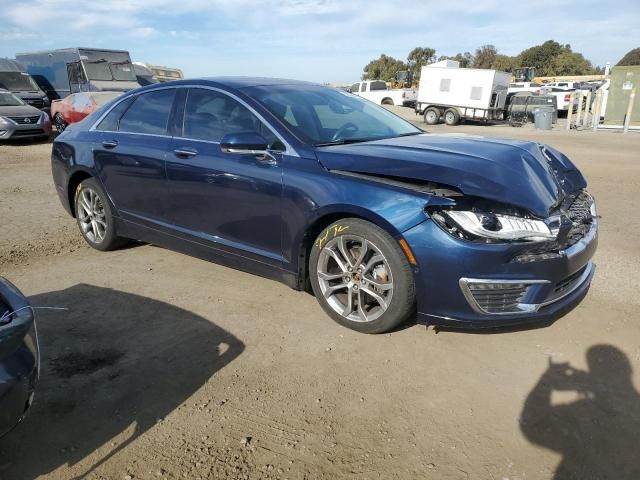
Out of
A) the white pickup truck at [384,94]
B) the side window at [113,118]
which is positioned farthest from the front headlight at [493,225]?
the white pickup truck at [384,94]

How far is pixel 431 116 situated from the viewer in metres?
24.4

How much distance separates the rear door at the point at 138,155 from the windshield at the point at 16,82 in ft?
59.3

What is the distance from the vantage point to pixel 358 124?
14.1 ft

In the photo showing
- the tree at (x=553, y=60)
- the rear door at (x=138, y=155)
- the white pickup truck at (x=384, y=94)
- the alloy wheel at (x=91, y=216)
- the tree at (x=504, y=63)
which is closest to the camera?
the rear door at (x=138, y=155)

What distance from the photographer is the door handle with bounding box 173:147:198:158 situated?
4.12 metres

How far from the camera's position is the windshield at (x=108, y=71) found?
67.8 ft

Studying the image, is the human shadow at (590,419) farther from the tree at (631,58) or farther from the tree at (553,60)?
the tree at (631,58)

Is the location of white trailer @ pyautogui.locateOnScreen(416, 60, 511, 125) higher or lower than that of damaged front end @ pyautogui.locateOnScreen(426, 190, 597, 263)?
higher

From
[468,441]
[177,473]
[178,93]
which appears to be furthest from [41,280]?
[468,441]

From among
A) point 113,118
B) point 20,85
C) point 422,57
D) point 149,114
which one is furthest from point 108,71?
point 422,57

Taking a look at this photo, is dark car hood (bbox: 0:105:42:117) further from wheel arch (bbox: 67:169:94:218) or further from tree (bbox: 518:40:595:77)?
tree (bbox: 518:40:595:77)

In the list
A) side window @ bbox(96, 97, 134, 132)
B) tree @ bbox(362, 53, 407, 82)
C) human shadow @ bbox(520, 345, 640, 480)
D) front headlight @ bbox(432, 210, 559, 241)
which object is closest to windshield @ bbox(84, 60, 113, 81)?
side window @ bbox(96, 97, 134, 132)

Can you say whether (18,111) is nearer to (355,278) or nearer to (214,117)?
(214,117)

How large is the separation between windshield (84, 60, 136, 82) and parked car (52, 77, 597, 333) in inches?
707
